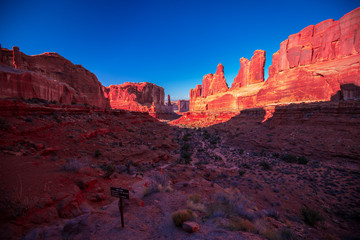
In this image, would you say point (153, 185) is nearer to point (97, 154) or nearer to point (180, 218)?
point (180, 218)

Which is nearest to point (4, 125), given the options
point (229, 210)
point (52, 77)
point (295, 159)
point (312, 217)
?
point (229, 210)

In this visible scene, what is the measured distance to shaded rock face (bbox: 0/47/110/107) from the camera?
11500mm

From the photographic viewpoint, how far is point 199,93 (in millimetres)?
68375

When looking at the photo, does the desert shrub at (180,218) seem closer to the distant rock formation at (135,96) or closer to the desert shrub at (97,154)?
the desert shrub at (97,154)

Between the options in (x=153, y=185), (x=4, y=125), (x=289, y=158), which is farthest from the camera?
(x=289, y=158)

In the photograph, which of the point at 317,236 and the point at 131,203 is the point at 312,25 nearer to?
the point at 317,236

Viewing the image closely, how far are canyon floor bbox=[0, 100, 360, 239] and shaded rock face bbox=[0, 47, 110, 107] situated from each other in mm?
4146

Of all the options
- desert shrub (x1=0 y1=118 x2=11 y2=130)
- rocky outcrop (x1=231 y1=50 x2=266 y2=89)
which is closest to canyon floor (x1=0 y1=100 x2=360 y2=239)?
desert shrub (x1=0 y1=118 x2=11 y2=130)

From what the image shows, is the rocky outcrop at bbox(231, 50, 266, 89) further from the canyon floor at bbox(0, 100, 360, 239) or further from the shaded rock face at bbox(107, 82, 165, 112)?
the shaded rock face at bbox(107, 82, 165, 112)

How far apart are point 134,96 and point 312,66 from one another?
55.5 meters

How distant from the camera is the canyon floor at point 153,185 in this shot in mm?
3072

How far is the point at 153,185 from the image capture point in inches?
217

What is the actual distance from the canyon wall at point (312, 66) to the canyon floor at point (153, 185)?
37.9 ft

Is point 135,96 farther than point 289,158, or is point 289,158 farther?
point 135,96
